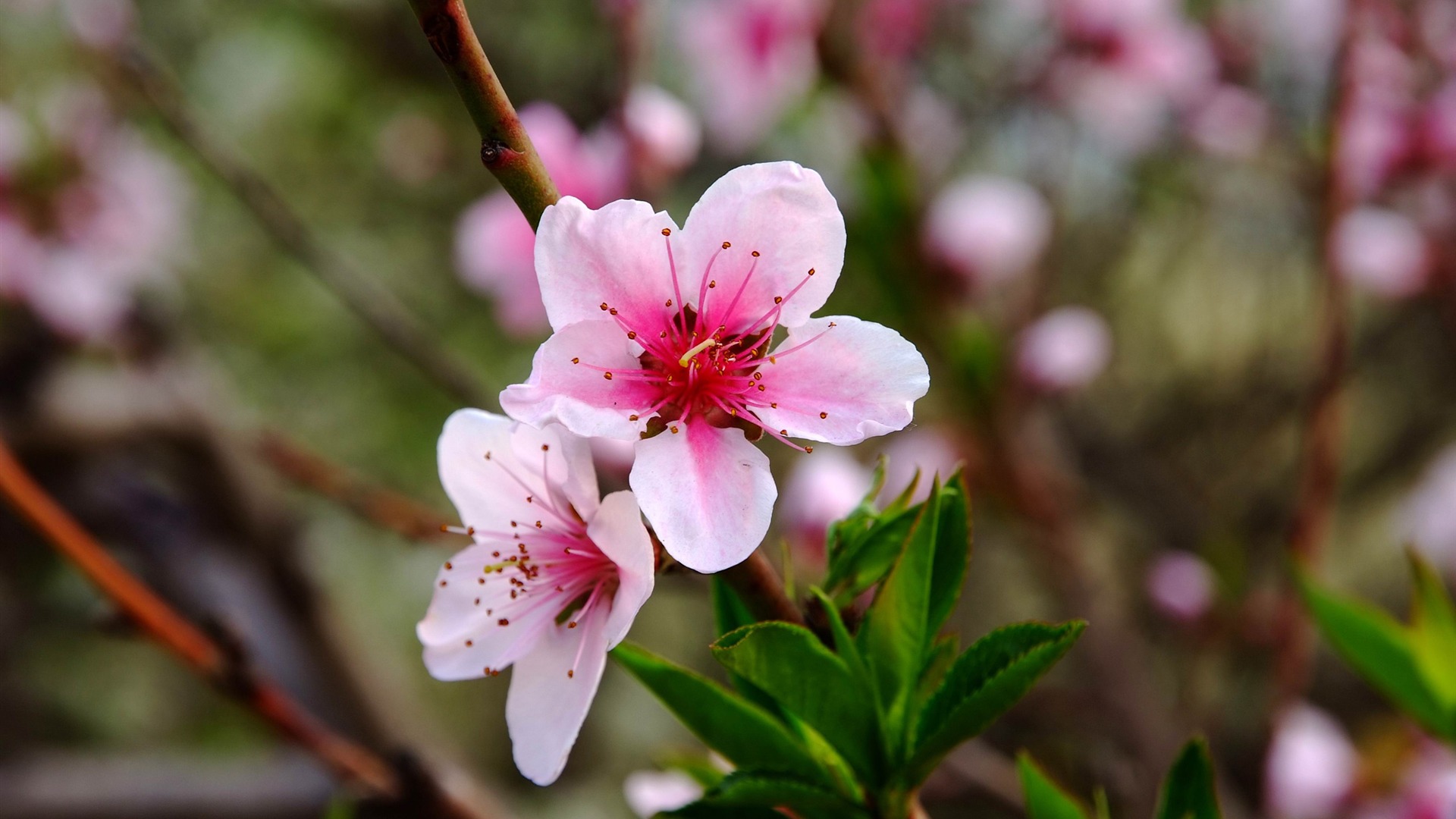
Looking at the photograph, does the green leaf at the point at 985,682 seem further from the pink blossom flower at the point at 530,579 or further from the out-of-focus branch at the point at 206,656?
the out-of-focus branch at the point at 206,656

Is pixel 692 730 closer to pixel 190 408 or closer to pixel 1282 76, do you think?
pixel 190 408

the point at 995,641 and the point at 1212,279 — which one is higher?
the point at 1212,279

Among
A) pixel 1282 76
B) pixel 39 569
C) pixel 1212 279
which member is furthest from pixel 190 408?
pixel 1212 279

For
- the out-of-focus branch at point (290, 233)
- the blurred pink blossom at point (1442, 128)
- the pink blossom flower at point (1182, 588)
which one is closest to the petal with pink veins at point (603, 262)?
the out-of-focus branch at point (290, 233)

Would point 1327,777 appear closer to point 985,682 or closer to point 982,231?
point 982,231

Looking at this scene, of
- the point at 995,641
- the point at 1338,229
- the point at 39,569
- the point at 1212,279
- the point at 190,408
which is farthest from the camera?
the point at 1212,279
